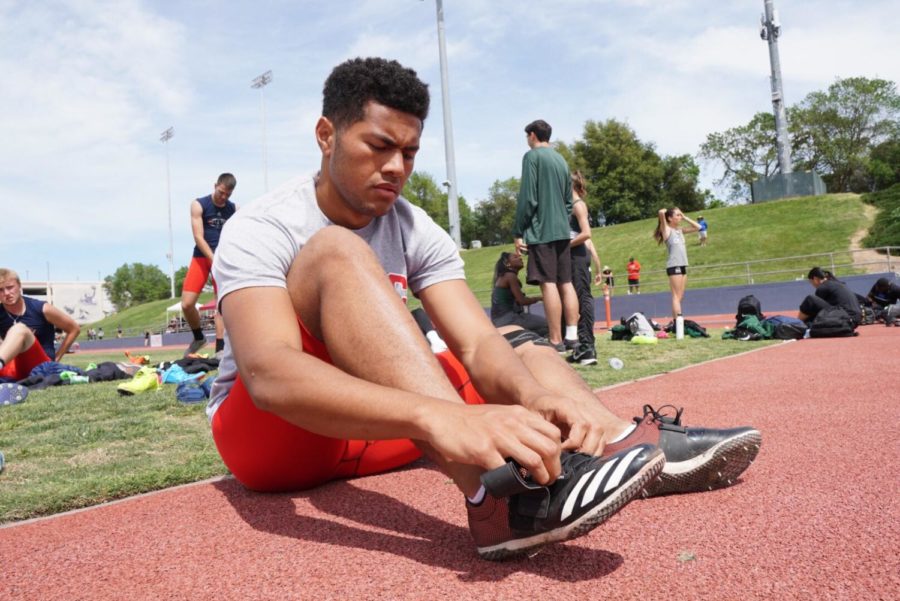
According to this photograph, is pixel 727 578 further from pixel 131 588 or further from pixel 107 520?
pixel 107 520

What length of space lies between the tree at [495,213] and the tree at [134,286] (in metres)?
59.1

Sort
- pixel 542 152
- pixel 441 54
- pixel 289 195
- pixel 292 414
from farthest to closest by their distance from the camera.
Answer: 1. pixel 441 54
2. pixel 542 152
3. pixel 289 195
4. pixel 292 414

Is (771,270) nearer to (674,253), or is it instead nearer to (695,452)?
(674,253)

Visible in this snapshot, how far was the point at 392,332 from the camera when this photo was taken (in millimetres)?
1582

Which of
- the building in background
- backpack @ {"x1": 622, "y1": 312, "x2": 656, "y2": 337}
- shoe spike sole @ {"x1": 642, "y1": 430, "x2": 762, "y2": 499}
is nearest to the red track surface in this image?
shoe spike sole @ {"x1": 642, "y1": 430, "x2": 762, "y2": 499}

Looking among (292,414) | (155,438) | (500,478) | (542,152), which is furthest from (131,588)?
(542,152)

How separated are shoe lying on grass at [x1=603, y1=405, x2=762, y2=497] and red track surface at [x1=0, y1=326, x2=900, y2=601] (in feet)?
0.20

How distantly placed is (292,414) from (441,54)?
82.8 feet

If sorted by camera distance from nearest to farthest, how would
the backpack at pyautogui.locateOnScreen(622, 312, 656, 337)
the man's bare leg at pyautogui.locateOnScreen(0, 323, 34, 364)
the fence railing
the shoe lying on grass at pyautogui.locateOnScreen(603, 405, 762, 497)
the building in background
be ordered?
the shoe lying on grass at pyautogui.locateOnScreen(603, 405, 762, 497), the man's bare leg at pyautogui.locateOnScreen(0, 323, 34, 364), the backpack at pyautogui.locateOnScreen(622, 312, 656, 337), the fence railing, the building in background

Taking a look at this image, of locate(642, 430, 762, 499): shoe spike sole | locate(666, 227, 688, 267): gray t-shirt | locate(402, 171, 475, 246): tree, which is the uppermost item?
locate(402, 171, 475, 246): tree

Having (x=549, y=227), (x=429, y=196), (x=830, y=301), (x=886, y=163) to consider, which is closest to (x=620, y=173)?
A: (x=886, y=163)

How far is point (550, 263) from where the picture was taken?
6.42m

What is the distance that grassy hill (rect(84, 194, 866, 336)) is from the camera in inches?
996

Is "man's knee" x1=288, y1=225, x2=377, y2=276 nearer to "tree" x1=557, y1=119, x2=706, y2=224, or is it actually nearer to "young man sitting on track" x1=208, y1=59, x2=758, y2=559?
"young man sitting on track" x1=208, y1=59, x2=758, y2=559
